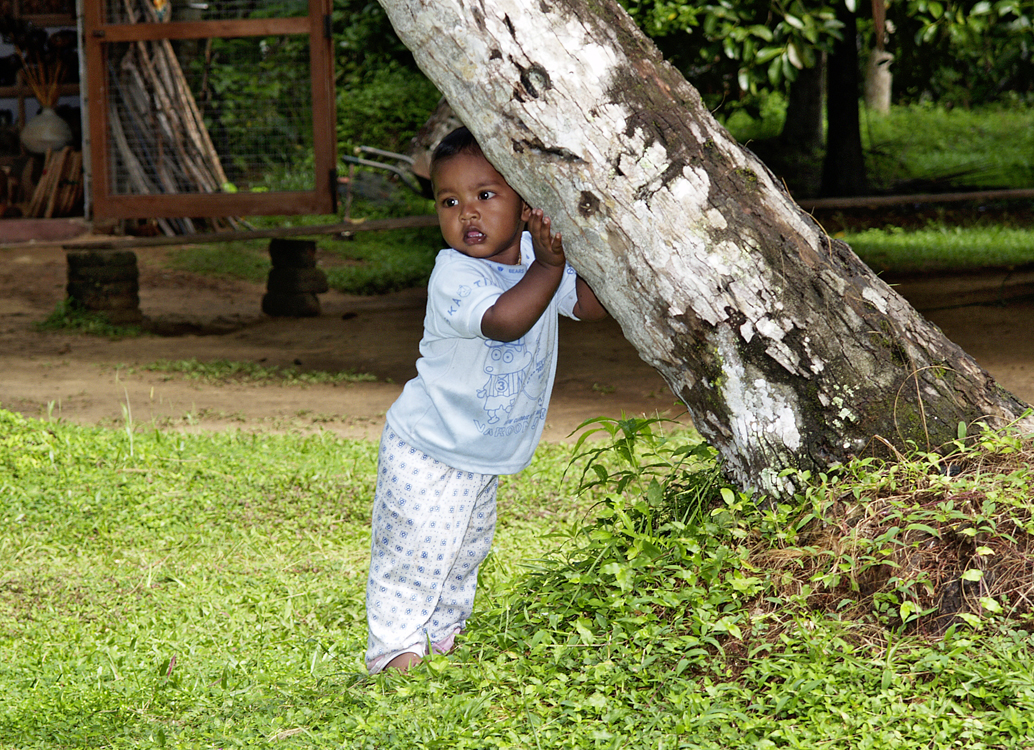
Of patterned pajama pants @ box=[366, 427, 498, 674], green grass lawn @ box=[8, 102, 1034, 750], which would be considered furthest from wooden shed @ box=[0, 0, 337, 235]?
patterned pajama pants @ box=[366, 427, 498, 674]

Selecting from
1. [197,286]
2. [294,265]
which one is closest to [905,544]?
[294,265]

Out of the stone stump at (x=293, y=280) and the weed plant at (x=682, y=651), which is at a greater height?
the weed plant at (x=682, y=651)

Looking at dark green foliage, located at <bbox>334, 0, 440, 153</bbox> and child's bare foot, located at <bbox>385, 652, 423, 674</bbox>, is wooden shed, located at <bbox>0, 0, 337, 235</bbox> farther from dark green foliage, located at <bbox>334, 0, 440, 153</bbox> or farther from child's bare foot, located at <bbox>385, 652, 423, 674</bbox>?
child's bare foot, located at <bbox>385, 652, 423, 674</bbox>

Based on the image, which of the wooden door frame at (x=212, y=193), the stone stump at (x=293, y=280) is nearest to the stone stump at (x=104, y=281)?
the wooden door frame at (x=212, y=193)

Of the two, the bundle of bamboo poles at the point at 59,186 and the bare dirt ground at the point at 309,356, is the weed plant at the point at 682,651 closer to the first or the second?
the bare dirt ground at the point at 309,356

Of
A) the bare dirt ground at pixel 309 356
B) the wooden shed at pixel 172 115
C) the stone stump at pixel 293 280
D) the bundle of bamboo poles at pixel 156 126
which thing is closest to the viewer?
the bare dirt ground at pixel 309 356

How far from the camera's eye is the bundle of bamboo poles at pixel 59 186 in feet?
32.8

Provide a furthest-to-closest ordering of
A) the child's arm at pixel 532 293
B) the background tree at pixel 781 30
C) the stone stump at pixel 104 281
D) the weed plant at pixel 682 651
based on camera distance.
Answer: the stone stump at pixel 104 281 → the background tree at pixel 781 30 → the child's arm at pixel 532 293 → the weed plant at pixel 682 651

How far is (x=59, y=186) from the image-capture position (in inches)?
394

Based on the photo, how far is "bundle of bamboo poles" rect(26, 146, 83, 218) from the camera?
999 centimetres

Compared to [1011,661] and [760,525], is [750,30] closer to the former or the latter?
[760,525]

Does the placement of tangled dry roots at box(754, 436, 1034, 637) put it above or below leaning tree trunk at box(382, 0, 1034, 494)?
below

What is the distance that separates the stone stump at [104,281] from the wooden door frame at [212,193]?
2.39 ft

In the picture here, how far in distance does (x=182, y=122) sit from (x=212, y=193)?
1156 millimetres
